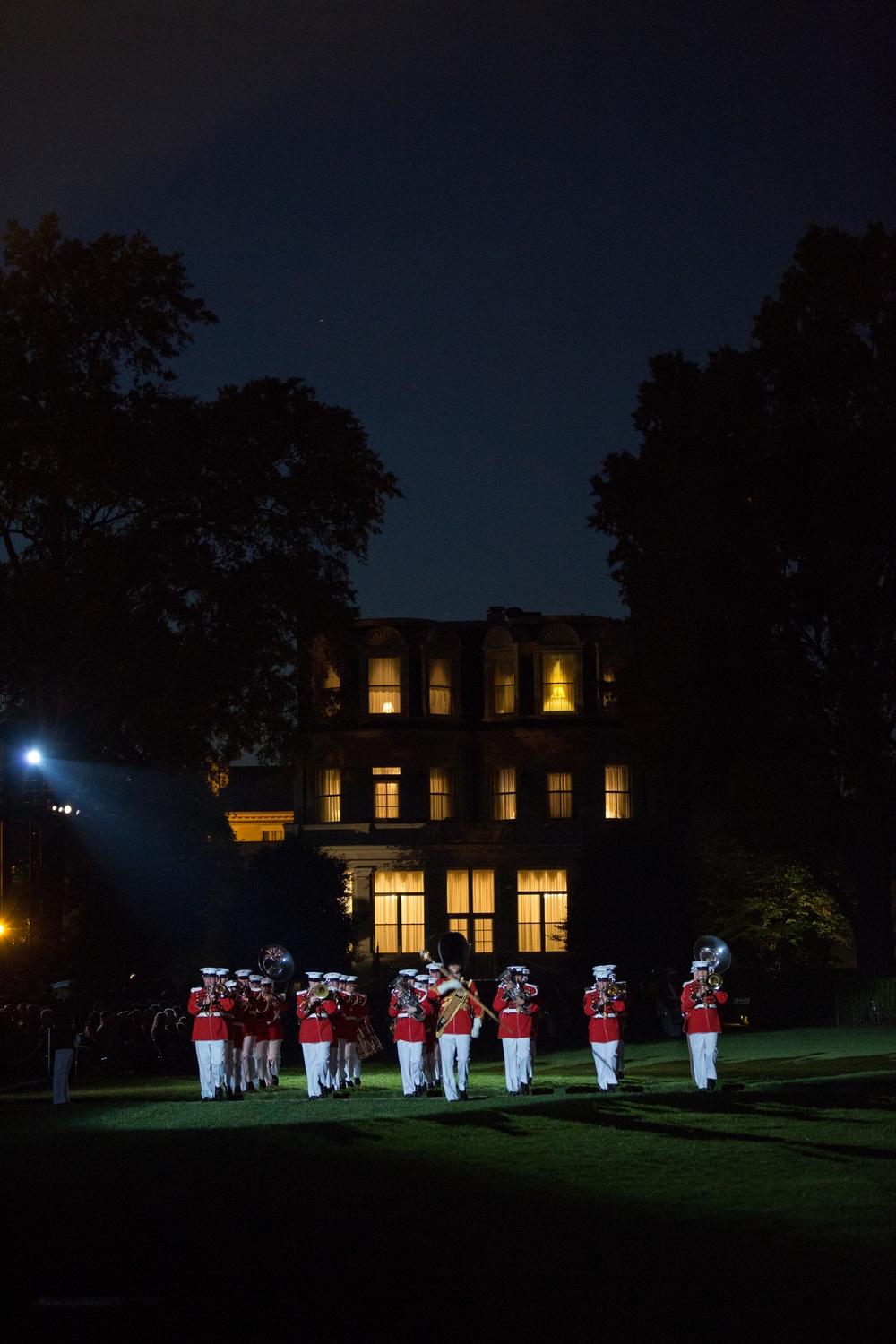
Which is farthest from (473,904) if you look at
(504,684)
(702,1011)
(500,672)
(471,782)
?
(702,1011)

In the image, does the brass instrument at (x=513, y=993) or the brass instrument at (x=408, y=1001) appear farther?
the brass instrument at (x=408, y=1001)

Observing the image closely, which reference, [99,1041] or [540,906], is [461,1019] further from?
[540,906]

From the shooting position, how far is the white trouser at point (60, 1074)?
25.5m

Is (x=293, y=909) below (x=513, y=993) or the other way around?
the other way around

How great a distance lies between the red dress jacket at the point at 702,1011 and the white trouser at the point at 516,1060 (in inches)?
96.7

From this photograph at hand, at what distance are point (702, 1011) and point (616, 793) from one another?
3791 cm

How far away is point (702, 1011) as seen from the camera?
26047 mm

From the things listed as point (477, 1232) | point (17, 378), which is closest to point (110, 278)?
point (17, 378)

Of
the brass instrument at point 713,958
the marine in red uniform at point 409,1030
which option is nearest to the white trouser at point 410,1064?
the marine in red uniform at point 409,1030

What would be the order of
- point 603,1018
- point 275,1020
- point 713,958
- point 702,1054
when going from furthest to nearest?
point 275,1020 < point 713,958 < point 603,1018 < point 702,1054

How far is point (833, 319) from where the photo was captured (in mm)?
46781

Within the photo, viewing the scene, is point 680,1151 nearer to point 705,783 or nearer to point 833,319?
point 705,783

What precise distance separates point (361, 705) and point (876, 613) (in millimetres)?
23358

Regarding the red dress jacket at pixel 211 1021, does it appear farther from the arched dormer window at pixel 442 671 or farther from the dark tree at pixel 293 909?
the arched dormer window at pixel 442 671
